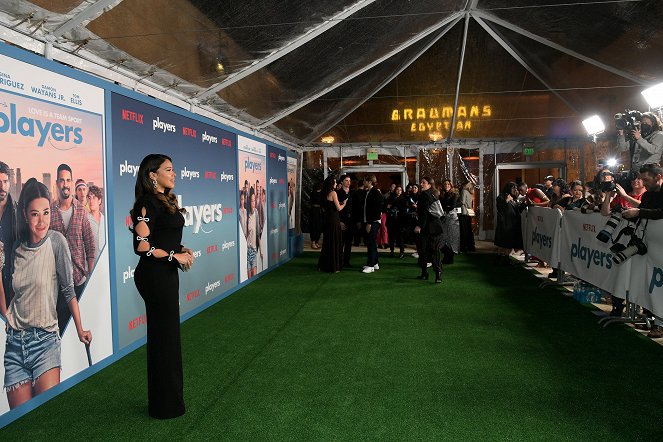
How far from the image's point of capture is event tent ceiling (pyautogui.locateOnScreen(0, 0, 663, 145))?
15.0ft

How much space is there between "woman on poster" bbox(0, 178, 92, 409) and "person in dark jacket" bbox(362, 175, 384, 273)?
6.29 m

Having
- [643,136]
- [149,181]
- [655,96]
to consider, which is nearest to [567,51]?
[655,96]

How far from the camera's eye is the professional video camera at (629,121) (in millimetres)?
5934

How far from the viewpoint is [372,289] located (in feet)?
25.3

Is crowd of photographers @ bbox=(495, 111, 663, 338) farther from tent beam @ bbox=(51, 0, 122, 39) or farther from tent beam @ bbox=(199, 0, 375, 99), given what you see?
tent beam @ bbox=(51, 0, 122, 39)

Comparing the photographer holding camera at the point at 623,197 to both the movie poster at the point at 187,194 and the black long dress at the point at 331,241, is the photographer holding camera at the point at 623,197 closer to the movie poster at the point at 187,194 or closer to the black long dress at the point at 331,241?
the black long dress at the point at 331,241

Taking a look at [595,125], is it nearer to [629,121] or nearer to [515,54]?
[515,54]

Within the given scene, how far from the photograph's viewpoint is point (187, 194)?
19.8ft

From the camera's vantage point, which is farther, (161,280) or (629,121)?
(629,121)

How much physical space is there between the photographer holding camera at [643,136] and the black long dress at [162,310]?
5.33 metres

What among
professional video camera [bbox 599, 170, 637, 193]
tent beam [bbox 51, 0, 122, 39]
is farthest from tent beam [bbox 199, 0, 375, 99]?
professional video camera [bbox 599, 170, 637, 193]

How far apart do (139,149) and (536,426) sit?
14.1 ft

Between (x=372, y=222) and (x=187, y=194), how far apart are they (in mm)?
4582

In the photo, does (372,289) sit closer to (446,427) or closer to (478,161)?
(446,427)
